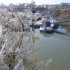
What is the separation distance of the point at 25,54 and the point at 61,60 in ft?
25.8

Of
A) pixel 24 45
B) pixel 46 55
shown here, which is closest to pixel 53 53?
pixel 46 55

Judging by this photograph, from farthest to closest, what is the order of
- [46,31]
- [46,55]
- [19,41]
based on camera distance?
[46,31] < [46,55] < [19,41]

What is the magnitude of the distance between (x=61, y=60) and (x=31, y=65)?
7.66 metres

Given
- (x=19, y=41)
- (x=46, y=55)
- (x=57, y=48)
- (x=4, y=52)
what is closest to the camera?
(x=4, y=52)

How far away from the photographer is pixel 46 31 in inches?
971

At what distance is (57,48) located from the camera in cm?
1559

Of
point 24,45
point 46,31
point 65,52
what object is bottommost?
point 46,31

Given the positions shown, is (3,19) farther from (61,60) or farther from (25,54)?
(61,60)

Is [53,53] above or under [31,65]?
under

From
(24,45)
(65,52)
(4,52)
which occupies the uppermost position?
(4,52)

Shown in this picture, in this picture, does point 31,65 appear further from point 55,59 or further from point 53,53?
point 53,53

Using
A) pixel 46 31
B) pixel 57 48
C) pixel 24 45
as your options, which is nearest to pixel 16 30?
pixel 24 45

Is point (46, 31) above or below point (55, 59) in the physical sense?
below

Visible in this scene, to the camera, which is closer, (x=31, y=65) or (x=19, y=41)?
(x=31, y=65)
